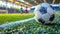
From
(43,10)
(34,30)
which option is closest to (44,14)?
(43,10)

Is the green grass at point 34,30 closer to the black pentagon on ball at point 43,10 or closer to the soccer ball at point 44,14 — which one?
the soccer ball at point 44,14

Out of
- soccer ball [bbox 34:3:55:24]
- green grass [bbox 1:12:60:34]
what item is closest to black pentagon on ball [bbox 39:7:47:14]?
soccer ball [bbox 34:3:55:24]

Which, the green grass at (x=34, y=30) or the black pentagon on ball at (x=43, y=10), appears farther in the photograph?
the black pentagon on ball at (x=43, y=10)

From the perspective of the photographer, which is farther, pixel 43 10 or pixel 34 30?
pixel 43 10

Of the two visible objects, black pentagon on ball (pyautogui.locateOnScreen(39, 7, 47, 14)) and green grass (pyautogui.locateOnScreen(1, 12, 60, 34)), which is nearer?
green grass (pyautogui.locateOnScreen(1, 12, 60, 34))

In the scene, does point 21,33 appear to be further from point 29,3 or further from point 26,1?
point 29,3

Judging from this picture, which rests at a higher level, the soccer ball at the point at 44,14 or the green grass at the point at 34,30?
the soccer ball at the point at 44,14

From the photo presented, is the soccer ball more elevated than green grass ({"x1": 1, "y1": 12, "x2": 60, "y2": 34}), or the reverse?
the soccer ball

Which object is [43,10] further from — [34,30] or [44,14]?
[34,30]

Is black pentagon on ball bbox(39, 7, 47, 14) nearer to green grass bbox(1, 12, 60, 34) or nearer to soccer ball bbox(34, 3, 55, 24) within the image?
soccer ball bbox(34, 3, 55, 24)

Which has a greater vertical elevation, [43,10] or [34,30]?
[43,10]

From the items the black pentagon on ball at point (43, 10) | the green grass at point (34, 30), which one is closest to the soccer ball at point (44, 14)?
the black pentagon on ball at point (43, 10)

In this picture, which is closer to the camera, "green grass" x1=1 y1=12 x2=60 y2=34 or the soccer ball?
"green grass" x1=1 y1=12 x2=60 y2=34

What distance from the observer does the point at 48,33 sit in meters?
3.10
